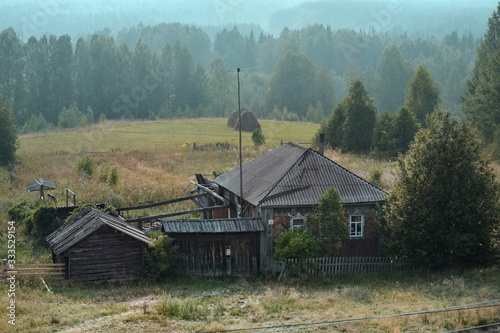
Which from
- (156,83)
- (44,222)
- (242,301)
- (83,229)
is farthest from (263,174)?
(156,83)

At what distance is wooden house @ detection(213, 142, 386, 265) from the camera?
2458cm

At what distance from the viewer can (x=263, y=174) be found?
92.4ft

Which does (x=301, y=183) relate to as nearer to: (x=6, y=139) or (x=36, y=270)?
(x=36, y=270)

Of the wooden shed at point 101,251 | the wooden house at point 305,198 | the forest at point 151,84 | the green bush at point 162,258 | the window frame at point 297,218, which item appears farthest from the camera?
the forest at point 151,84

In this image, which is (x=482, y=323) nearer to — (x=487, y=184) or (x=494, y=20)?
(x=487, y=184)

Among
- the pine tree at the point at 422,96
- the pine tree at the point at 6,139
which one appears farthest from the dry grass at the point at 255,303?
the pine tree at the point at 422,96

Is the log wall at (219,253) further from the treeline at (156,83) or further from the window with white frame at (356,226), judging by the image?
the treeline at (156,83)

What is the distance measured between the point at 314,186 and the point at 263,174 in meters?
3.51

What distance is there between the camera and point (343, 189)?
2567 centimetres

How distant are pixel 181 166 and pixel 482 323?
3679cm

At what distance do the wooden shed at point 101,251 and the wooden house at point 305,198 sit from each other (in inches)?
221

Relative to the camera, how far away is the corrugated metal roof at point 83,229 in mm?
21656

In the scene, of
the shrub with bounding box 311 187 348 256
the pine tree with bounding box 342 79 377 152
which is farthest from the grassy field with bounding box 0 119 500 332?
the pine tree with bounding box 342 79 377 152

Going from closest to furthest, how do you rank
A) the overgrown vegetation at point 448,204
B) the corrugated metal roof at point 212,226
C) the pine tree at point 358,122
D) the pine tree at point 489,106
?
the overgrown vegetation at point 448,204 < the corrugated metal roof at point 212,226 < the pine tree at point 489,106 < the pine tree at point 358,122
